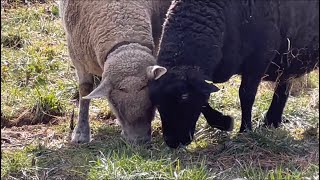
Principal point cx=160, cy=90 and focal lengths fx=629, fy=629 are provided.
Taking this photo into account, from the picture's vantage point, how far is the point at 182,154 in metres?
5.39

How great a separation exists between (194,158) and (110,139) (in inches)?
43.3

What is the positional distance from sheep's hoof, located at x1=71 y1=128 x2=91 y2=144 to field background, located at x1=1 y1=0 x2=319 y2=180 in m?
0.09

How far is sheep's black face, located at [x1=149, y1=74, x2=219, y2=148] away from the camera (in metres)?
5.17

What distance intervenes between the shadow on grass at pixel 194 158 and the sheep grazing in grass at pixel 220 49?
9.9 inches

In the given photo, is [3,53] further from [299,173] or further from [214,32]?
[299,173]

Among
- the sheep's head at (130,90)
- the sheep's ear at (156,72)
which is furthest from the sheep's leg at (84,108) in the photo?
the sheep's ear at (156,72)

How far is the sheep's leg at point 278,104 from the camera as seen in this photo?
623cm

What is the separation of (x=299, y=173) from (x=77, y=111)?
129 inches

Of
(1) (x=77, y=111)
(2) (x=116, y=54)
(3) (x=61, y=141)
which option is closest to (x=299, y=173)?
(2) (x=116, y=54)

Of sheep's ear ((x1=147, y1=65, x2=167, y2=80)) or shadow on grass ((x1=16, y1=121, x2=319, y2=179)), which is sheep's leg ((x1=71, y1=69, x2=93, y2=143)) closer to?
shadow on grass ((x1=16, y1=121, x2=319, y2=179))

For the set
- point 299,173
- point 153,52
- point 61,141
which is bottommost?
point 61,141

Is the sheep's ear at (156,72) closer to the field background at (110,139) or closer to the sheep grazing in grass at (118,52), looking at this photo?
the sheep grazing in grass at (118,52)

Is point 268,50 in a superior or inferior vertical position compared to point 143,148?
superior

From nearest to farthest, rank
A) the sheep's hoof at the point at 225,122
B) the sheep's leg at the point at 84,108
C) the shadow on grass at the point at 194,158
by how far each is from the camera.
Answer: the shadow on grass at the point at 194,158 < the sheep's hoof at the point at 225,122 < the sheep's leg at the point at 84,108
